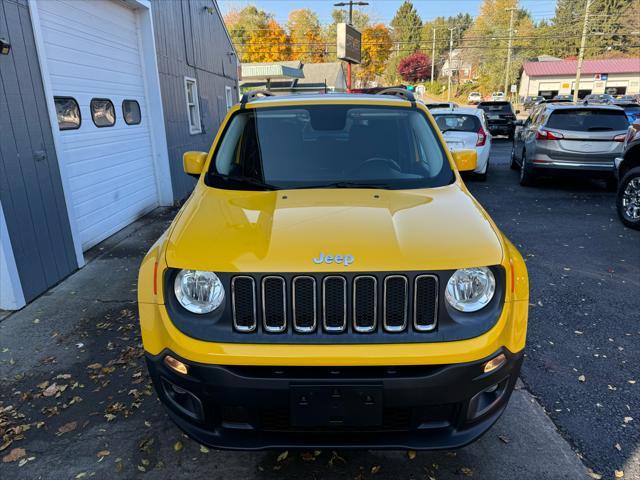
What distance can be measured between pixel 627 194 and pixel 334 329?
7130mm

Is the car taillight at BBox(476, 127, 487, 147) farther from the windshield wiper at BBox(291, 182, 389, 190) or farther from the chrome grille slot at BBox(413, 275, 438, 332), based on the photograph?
the chrome grille slot at BBox(413, 275, 438, 332)

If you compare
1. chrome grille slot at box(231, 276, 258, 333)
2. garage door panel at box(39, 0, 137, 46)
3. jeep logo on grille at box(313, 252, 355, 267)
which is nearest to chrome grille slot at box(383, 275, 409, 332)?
jeep logo on grille at box(313, 252, 355, 267)

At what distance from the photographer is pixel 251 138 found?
3.47 m

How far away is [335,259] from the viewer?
6.91 ft

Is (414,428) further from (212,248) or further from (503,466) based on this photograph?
(212,248)

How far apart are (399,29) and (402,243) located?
106 m

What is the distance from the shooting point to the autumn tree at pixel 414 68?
276 feet

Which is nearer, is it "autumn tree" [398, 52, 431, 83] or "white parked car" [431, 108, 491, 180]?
"white parked car" [431, 108, 491, 180]

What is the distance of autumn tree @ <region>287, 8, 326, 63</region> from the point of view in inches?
2660

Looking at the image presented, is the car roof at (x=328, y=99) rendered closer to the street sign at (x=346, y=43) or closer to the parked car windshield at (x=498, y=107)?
the parked car windshield at (x=498, y=107)

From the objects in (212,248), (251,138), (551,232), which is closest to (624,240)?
(551,232)

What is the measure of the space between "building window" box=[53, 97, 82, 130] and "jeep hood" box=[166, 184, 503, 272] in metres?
4.27

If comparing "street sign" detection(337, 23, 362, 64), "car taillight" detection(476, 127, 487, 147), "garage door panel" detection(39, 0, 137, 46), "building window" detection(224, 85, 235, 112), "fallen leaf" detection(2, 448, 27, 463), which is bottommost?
"fallen leaf" detection(2, 448, 27, 463)

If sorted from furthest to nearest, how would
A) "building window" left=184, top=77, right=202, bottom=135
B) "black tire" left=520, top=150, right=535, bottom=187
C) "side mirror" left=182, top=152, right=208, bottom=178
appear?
"building window" left=184, top=77, right=202, bottom=135, "black tire" left=520, top=150, right=535, bottom=187, "side mirror" left=182, top=152, right=208, bottom=178
